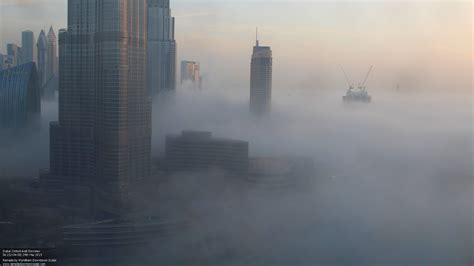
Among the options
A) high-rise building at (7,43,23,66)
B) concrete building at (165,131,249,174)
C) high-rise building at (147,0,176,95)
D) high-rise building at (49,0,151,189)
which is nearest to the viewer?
high-rise building at (49,0,151,189)

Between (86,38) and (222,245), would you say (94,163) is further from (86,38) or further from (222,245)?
(222,245)

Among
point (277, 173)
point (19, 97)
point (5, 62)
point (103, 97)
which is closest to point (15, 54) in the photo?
point (5, 62)

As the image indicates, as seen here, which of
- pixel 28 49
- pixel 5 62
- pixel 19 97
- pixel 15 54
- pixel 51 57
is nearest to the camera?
pixel 19 97

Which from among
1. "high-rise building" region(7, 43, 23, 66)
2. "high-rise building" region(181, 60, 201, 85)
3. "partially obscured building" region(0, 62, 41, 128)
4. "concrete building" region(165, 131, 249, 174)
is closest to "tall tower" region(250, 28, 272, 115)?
"high-rise building" region(181, 60, 201, 85)

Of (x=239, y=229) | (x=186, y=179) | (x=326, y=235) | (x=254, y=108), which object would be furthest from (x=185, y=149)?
(x=254, y=108)

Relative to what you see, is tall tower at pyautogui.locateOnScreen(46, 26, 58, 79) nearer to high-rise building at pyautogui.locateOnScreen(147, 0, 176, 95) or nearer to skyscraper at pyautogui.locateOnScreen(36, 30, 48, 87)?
skyscraper at pyautogui.locateOnScreen(36, 30, 48, 87)

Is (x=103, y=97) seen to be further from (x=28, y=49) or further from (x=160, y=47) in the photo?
(x=28, y=49)

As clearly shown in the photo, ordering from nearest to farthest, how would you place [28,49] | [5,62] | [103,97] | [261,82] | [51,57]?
[103,97]
[5,62]
[28,49]
[51,57]
[261,82]
